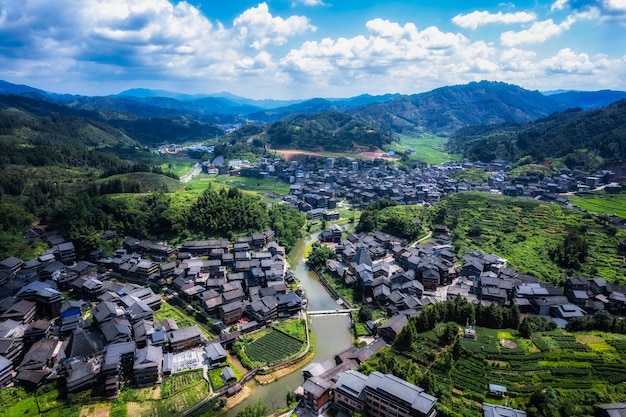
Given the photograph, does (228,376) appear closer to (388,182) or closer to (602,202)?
(388,182)

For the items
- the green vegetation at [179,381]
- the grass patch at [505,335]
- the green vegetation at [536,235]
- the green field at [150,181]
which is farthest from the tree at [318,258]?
the green field at [150,181]

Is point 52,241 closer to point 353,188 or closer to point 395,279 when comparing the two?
point 395,279

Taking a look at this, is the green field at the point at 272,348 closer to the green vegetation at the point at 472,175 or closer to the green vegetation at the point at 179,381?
the green vegetation at the point at 179,381

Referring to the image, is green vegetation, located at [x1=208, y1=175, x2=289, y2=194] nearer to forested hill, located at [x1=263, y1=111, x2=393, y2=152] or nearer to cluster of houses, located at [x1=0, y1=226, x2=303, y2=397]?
forested hill, located at [x1=263, y1=111, x2=393, y2=152]

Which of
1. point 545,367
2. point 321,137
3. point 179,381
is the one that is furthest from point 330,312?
point 321,137

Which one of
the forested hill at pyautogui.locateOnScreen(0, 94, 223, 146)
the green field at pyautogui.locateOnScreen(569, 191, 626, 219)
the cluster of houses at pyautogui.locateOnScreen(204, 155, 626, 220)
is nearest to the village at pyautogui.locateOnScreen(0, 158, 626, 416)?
the cluster of houses at pyautogui.locateOnScreen(204, 155, 626, 220)
